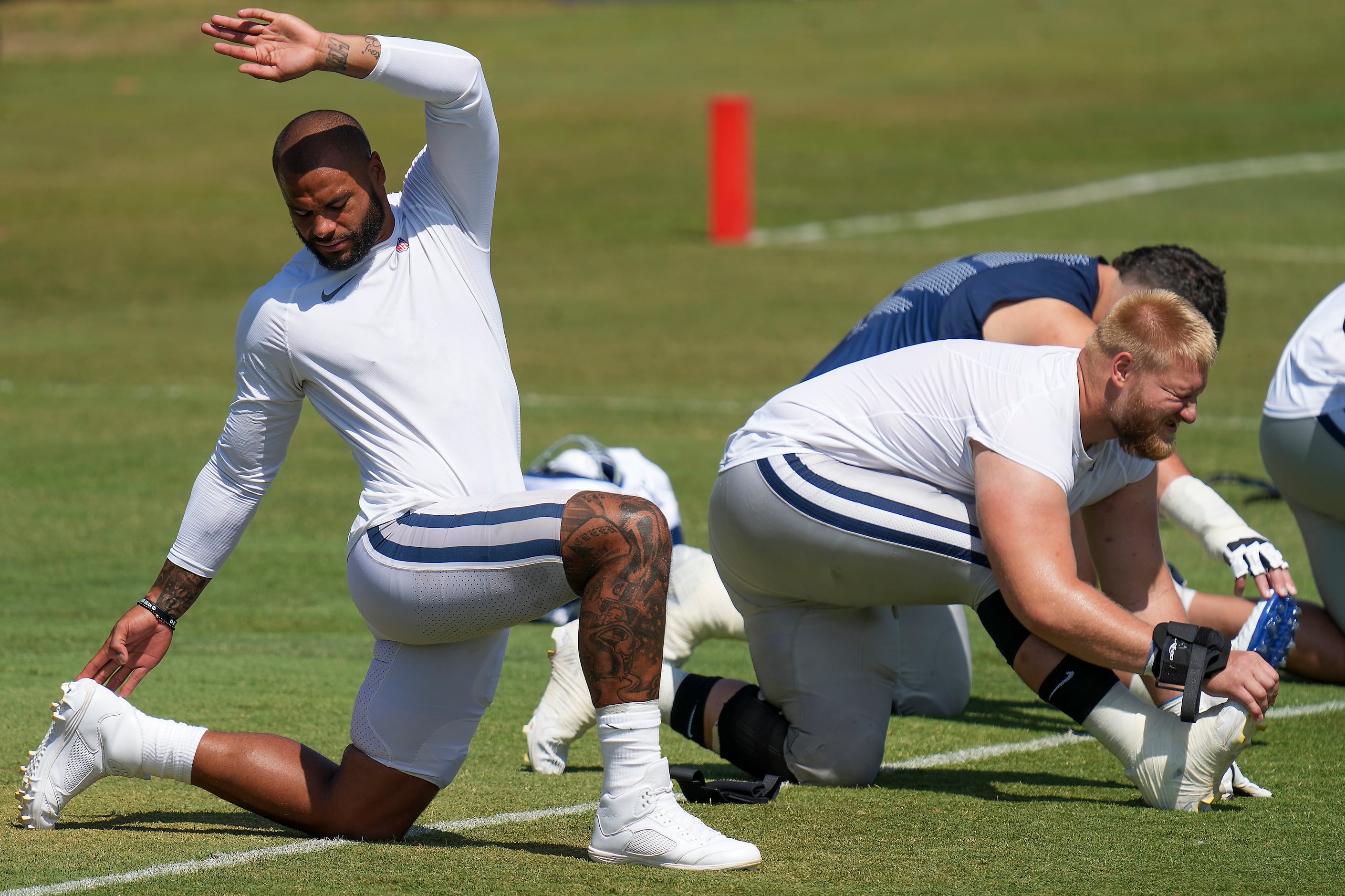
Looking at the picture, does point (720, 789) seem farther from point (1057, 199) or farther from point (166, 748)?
point (1057, 199)

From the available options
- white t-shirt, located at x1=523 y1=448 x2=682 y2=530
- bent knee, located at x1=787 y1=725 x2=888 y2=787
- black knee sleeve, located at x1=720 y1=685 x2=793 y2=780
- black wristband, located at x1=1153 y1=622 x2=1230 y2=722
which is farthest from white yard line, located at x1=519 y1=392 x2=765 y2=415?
black wristband, located at x1=1153 y1=622 x2=1230 y2=722

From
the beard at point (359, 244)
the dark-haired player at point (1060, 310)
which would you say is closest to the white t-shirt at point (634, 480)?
the dark-haired player at point (1060, 310)

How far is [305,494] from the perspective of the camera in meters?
10.5

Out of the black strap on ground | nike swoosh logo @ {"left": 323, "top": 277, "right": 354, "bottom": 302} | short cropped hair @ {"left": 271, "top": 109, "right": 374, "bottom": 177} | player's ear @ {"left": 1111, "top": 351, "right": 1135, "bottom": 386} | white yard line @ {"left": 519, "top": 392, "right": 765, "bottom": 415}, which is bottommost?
the black strap on ground

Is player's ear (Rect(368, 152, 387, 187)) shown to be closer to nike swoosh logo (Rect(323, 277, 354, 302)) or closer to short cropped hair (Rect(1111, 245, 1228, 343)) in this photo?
nike swoosh logo (Rect(323, 277, 354, 302))

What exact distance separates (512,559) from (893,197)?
22.9m

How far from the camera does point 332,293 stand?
15.1 ft

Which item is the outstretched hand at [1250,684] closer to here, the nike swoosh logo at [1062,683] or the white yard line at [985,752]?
the nike swoosh logo at [1062,683]

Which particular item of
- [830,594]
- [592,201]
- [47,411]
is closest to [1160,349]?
[830,594]

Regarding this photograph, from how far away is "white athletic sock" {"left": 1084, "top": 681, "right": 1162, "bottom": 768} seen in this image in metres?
4.85

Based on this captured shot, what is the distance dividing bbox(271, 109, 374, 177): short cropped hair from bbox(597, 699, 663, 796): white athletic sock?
5.00ft

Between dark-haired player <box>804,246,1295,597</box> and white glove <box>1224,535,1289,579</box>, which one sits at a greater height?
dark-haired player <box>804,246,1295,597</box>

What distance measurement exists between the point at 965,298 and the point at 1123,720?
167 centimetres

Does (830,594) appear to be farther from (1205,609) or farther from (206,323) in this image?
(206,323)
